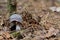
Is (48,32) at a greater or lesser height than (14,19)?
lesser

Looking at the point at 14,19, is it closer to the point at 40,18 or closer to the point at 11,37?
the point at 11,37

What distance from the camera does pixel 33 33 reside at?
595cm

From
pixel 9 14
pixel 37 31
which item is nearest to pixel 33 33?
pixel 37 31

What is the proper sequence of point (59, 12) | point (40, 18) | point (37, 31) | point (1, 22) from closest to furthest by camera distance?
point (37, 31), point (1, 22), point (40, 18), point (59, 12)

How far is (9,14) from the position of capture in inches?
260

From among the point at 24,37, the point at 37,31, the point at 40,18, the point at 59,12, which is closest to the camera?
the point at 24,37

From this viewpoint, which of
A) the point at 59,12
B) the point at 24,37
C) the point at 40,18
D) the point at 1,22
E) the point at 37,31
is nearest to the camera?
the point at 24,37

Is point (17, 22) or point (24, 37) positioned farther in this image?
point (17, 22)

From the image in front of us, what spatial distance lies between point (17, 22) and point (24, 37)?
59 cm

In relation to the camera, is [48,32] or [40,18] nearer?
[48,32]

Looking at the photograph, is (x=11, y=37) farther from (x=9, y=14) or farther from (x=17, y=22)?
(x=9, y=14)

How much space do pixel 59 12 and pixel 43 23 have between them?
2575mm

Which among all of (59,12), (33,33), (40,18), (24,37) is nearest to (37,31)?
(33,33)

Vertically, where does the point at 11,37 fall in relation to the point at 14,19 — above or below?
below
